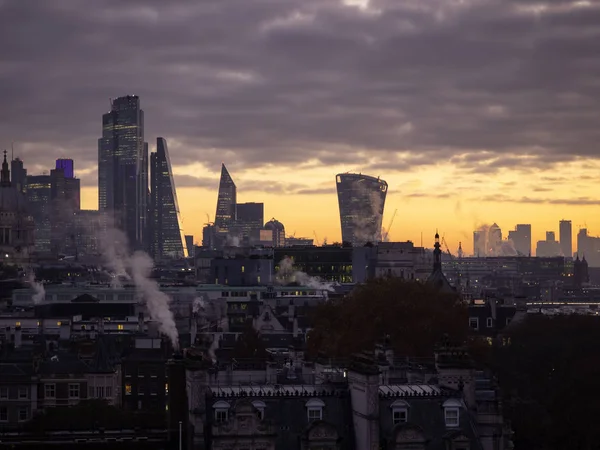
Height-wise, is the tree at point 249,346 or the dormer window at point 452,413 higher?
the tree at point 249,346

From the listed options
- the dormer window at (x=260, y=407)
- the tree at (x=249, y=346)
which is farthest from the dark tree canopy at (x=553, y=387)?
the dormer window at (x=260, y=407)

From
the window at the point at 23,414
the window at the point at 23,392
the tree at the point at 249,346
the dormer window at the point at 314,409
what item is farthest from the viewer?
the tree at the point at 249,346

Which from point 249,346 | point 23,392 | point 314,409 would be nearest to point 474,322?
point 249,346

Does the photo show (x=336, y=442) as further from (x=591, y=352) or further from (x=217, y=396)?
(x=591, y=352)

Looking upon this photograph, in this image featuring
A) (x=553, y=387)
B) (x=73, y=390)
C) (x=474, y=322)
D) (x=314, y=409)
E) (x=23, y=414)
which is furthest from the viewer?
(x=474, y=322)

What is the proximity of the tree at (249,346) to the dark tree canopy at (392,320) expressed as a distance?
11.6ft

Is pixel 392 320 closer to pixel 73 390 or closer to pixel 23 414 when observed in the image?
pixel 73 390

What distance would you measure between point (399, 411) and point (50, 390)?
4938 cm

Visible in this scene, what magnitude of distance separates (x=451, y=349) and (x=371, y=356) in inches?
181

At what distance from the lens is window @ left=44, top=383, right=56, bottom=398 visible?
350ft

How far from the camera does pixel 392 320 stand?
5044 inches

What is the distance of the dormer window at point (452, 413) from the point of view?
61.8 meters

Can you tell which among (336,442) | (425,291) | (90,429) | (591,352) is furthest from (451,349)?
(425,291)

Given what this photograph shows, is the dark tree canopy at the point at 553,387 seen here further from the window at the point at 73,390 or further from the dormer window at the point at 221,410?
the dormer window at the point at 221,410
